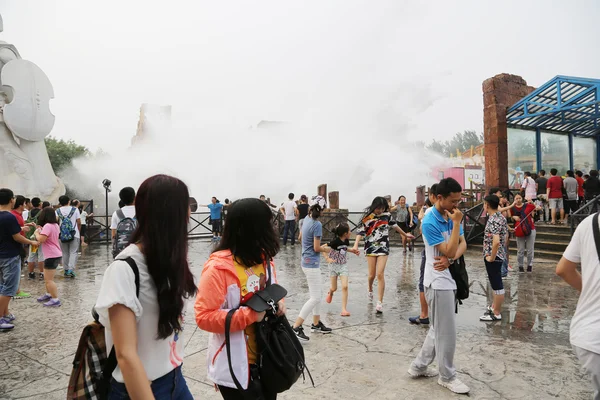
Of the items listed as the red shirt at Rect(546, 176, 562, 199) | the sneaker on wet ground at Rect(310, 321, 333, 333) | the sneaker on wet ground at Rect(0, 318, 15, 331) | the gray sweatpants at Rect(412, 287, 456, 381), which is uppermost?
the red shirt at Rect(546, 176, 562, 199)

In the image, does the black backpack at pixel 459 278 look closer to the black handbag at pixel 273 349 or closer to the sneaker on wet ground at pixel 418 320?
the sneaker on wet ground at pixel 418 320

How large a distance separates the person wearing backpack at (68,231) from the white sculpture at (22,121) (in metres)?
8.87

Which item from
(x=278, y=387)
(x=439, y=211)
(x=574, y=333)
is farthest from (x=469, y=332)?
(x=278, y=387)

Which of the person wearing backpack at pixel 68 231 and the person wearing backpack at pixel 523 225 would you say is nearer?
the person wearing backpack at pixel 68 231

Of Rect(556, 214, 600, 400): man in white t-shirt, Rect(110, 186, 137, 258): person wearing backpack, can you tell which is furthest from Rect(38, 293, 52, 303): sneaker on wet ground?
Rect(556, 214, 600, 400): man in white t-shirt

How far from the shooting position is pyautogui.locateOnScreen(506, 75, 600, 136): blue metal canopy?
42.1ft

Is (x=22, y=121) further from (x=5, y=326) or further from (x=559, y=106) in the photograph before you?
(x=559, y=106)

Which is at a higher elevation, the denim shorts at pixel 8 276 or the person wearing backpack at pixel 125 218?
the person wearing backpack at pixel 125 218

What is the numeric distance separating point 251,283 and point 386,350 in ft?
9.13

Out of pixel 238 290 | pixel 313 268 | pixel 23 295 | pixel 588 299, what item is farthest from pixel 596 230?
pixel 23 295

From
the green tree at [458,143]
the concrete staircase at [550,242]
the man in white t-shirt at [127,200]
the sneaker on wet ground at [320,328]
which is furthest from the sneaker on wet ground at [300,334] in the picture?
the green tree at [458,143]

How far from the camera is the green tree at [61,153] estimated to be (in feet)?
112

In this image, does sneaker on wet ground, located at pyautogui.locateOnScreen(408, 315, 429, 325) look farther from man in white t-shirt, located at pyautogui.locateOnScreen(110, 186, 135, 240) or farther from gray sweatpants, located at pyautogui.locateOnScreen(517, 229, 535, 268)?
gray sweatpants, located at pyautogui.locateOnScreen(517, 229, 535, 268)

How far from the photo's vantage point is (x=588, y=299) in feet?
6.36
